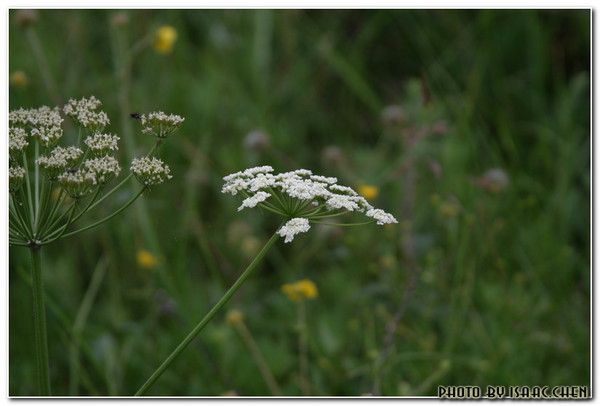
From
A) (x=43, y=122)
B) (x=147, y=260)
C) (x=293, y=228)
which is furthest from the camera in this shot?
(x=147, y=260)

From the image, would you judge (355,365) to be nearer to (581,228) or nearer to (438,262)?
(438,262)

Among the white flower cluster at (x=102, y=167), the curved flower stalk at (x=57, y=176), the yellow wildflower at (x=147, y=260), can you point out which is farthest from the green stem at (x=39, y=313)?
the yellow wildflower at (x=147, y=260)

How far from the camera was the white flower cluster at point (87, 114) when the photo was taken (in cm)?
105

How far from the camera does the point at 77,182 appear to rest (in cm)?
98

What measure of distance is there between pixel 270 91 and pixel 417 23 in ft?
1.91

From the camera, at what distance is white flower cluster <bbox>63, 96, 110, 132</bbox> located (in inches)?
41.3

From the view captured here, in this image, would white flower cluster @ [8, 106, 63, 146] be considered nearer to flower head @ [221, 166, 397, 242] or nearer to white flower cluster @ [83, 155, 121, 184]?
white flower cluster @ [83, 155, 121, 184]

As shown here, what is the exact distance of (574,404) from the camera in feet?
5.17

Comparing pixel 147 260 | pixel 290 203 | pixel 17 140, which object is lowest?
pixel 147 260

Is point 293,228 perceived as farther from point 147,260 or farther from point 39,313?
point 147,260

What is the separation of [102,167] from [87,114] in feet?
0.35

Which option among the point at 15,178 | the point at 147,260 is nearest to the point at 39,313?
the point at 15,178

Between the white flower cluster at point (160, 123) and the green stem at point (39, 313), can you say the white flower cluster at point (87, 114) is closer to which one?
the white flower cluster at point (160, 123)
